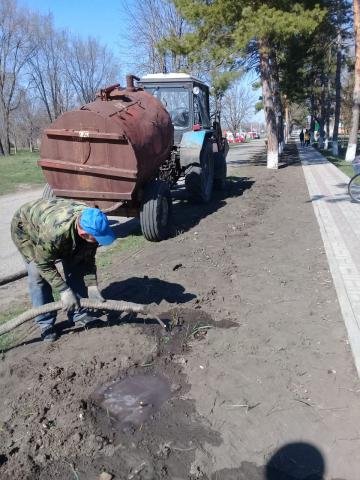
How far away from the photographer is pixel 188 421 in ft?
10.4

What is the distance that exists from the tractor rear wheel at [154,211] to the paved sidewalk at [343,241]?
2.73 metres

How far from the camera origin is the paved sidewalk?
473 centimetres

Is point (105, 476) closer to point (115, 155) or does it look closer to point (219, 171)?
point (115, 155)

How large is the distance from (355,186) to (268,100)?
862cm

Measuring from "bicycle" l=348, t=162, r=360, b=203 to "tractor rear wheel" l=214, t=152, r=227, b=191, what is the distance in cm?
353

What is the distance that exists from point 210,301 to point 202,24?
1419 centimetres

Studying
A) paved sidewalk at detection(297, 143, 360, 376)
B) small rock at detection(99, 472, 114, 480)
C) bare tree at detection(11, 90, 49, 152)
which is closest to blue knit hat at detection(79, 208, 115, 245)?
small rock at detection(99, 472, 114, 480)

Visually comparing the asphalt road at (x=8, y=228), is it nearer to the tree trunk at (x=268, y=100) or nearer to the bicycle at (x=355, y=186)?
the bicycle at (x=355, y=186)

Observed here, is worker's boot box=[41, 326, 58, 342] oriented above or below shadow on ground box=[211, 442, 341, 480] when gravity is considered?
above

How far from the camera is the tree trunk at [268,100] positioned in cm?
1739

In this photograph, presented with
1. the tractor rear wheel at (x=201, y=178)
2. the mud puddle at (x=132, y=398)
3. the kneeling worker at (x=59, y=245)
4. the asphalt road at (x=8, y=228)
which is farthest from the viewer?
the tractor rear wheel at (x=201, y=178)

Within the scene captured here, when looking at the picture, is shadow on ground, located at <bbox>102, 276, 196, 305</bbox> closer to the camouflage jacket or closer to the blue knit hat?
the camouflage jacket

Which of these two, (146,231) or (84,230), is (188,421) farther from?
(146,231)

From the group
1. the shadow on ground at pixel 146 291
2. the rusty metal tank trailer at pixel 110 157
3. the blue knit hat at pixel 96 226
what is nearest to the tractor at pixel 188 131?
the rusty metal tank trailer at pixel 110 157
